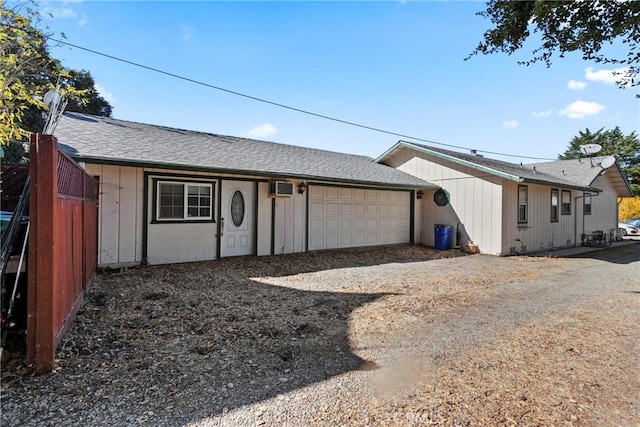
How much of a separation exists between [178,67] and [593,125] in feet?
145

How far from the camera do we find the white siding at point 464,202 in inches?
454

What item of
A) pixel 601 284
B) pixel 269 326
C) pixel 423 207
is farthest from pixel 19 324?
pixel 423 207

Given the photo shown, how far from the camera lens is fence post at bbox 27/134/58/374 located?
2.72 m

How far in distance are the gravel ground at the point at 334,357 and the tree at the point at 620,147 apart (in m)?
33.6

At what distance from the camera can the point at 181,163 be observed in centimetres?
764

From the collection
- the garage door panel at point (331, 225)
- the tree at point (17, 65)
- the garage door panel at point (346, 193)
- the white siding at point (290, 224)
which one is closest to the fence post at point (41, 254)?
the tree at point (17, 65)

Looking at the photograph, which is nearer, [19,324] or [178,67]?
[19,324]

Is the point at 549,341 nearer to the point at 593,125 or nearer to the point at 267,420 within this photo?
the point at 267,420

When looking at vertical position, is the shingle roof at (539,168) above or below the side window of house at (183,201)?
above

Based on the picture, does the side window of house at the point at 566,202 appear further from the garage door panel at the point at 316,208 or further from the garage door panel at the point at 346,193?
the garage door panel at the point at 316,208

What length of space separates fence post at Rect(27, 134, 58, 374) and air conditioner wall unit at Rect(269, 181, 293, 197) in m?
6.74

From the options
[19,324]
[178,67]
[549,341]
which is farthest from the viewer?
[178,67]

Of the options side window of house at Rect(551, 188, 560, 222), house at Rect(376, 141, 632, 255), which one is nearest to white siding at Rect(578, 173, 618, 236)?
house at Rect(376, 141, 632, 255)

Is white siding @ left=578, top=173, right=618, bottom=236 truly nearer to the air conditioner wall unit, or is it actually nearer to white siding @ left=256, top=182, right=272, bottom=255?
the air conditioner wall unit
